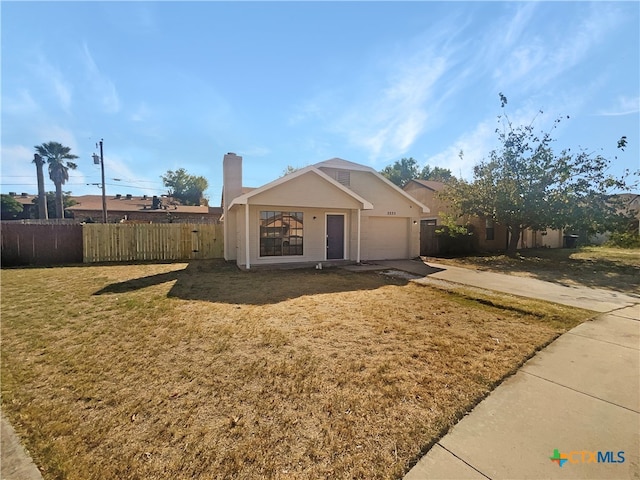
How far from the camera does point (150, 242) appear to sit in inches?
538

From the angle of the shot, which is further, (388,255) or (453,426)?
(388,255)

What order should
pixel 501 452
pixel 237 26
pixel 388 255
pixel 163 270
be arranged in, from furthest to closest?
1. pixel 388 255
2. pixel 163 270
3. pixel 237 26
4. pixel 501 452

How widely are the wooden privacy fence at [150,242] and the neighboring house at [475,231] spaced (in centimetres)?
1141

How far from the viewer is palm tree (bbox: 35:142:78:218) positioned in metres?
30.9

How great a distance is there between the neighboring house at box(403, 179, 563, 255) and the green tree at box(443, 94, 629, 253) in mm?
1928

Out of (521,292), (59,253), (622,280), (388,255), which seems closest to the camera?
(521,292)

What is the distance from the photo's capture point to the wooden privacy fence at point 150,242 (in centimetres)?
1282

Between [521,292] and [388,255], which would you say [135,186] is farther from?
[521,292]

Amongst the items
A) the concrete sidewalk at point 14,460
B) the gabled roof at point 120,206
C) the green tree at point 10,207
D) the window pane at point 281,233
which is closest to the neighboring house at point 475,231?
the window pane at point 281,233

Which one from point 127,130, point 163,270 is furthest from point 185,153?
point 163,270

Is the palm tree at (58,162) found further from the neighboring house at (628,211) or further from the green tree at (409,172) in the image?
the neighboring house at (628,211)

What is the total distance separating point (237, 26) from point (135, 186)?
41.3m

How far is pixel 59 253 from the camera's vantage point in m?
12.5

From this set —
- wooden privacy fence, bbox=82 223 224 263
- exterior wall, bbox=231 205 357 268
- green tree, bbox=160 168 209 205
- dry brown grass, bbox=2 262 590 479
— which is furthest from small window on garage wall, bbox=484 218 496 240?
green tree, bbox=160 168 209 205
